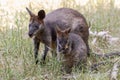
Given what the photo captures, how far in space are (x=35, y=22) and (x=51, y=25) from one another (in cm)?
47

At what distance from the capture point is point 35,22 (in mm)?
6062

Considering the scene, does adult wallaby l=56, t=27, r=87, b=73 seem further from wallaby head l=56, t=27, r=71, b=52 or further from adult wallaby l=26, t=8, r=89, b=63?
adult wallaby l=26, t=8, r=89, b=63

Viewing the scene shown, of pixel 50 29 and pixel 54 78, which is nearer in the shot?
pixel 54 78

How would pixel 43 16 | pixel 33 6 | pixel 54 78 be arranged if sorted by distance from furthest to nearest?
pixel 33 6 < pixel 43 16 < pixel 54 78

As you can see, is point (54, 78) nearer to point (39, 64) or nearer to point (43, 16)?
point (39, 64)

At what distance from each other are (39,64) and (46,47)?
51 centimetres

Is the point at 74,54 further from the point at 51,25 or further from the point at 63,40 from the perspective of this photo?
the point at 51,25

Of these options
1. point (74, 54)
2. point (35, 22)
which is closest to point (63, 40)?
point (74, 54)

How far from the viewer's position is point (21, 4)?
369 inches

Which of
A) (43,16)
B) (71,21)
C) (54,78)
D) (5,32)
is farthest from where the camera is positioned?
(5,32)

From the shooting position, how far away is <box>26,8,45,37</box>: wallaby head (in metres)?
6.00

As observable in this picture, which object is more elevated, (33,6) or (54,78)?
(33,6)

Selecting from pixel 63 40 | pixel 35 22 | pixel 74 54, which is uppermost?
pixel 35 22

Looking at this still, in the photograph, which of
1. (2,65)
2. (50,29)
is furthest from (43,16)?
(2,65)
